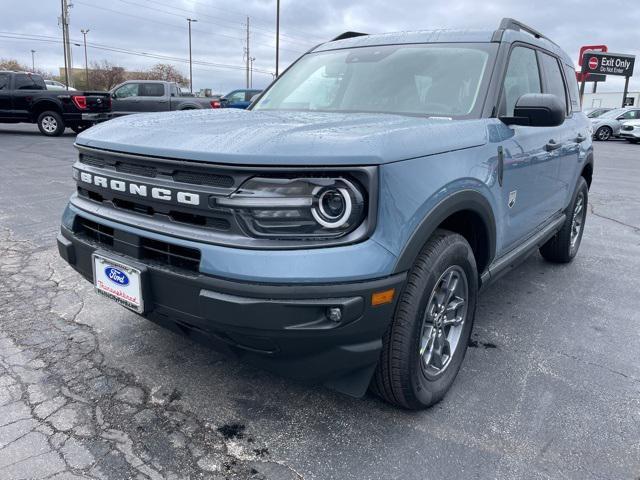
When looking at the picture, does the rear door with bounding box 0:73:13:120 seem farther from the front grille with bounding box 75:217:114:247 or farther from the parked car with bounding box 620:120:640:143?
the parked car with bounding box 620:120:640:143

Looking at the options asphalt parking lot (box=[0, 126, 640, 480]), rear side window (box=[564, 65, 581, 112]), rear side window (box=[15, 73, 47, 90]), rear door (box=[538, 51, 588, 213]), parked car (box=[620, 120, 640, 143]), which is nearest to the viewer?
asphalt parking lot (box=[0, 126, 640, 480])

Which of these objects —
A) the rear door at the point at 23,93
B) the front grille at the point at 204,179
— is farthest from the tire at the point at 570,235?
the rear door at the point at 23,93

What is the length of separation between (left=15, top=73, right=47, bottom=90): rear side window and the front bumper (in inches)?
615

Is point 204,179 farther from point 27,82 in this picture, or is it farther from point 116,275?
point 27,82

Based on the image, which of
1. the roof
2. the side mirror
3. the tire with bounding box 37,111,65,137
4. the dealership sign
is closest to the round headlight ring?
the side mirror

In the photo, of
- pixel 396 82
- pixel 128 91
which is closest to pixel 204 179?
pixel 396 82

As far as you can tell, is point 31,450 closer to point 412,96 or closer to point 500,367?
point 500,367

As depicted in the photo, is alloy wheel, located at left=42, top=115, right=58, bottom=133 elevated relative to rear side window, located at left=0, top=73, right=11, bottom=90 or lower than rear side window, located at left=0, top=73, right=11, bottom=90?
lower

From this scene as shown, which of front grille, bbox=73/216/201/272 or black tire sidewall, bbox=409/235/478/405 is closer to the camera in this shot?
front grille, bbox=73/216/201/272

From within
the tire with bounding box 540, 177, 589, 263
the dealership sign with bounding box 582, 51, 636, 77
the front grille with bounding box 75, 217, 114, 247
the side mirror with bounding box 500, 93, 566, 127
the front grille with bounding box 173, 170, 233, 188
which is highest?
the dealership sign with bounding box 582, 51, 636, 77

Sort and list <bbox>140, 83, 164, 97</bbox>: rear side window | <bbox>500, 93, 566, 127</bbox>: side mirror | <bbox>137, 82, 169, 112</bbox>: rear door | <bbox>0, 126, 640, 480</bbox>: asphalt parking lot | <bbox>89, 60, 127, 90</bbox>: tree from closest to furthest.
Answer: <bbox>0, 126, 640, 480</bbox>: asphalt parking lot, <bbox>500, 93, 566, 127</bbox>: side mirror, <bbox>137, 82, 169, 112</bbox>: rear door, <bbox>140, 83, 164, 97</bbox>: rear side window, <bbox>89, 60, 127, 90</bbox>: tree

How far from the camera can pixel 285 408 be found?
8.27 feet

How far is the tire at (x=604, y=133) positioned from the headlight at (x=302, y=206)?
2840 centimetres

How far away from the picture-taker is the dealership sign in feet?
123
